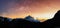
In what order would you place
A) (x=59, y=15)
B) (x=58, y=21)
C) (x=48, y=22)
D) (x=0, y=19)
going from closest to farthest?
(x=58, y=21), (x=59, y=15), (x=48, y=22), (x=0, y=19)

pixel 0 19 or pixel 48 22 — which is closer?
pixel 48 22

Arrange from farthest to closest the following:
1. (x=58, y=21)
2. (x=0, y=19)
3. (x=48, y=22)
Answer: (x=0, y=19) → (x=48, y=22) → (x=58, y=21)

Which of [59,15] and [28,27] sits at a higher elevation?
[59,15]

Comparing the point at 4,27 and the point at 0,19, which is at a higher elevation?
the point at 0,19

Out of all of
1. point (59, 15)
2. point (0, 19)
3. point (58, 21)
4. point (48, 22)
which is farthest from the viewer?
point (0, 19)

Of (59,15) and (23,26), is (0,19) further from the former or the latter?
(59,15)

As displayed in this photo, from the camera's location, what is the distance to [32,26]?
1784 centimetres

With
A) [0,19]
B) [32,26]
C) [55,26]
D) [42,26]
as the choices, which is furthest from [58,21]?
[0,19]

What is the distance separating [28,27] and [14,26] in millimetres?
1666

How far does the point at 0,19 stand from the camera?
20.8 metres

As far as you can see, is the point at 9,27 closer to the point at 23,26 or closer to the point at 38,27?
the point at 23,26

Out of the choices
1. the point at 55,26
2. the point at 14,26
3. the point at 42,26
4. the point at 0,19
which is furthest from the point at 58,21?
the point at 0,19

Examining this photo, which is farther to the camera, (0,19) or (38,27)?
(0,19)

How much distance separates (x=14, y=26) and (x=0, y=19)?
3727 mm
